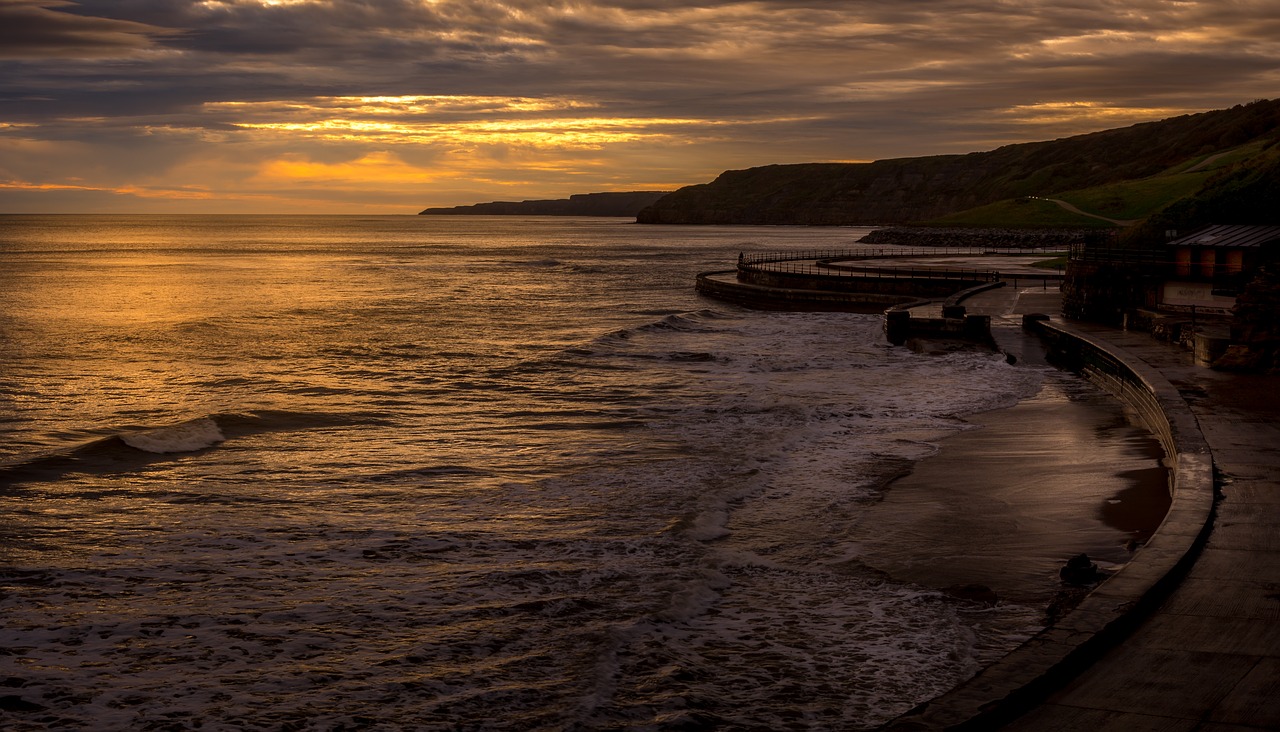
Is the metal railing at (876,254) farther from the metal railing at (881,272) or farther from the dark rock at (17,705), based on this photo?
the dark rock at (17,705)

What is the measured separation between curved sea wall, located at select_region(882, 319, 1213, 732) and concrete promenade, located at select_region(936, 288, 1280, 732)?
0.29 feet

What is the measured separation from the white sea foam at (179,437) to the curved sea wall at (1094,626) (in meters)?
16.4

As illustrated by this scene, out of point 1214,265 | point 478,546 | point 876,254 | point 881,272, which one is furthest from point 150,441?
point 876,254

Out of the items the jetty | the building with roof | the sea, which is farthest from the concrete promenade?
the building with roof

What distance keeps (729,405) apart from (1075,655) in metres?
17.0

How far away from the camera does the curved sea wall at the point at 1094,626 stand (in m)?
7.11

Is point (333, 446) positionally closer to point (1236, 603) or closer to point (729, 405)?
point (729, 405)

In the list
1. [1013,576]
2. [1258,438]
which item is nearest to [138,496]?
[1013,576]

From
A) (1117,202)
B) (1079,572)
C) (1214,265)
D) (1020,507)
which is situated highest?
(1117,202)

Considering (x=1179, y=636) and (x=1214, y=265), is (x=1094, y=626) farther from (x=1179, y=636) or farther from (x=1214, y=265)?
(x=1214, y=265)

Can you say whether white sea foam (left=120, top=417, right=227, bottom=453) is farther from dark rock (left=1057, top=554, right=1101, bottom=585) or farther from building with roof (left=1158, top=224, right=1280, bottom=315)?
building with roof (left=1158, top=224, right=1280, bottom=315)

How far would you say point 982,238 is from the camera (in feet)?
479

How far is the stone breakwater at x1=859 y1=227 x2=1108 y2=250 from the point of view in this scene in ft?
420

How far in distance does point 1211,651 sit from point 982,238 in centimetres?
14589
